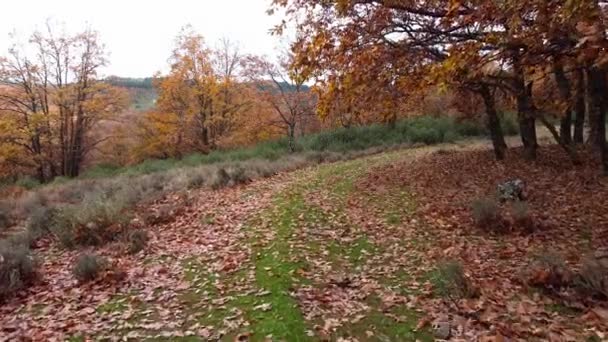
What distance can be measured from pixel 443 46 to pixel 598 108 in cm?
326

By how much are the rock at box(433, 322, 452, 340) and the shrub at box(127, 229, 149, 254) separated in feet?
16.4

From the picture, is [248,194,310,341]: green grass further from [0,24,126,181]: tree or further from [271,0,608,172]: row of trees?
[0,24,126,181]: tree

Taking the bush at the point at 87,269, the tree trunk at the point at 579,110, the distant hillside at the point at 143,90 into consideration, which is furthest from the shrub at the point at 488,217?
the distant hillside at the point at 143,90

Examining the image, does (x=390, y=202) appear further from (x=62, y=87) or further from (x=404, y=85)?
(x=62, y=87)

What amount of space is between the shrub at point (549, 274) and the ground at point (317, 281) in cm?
17

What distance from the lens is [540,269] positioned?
4703 millimetres

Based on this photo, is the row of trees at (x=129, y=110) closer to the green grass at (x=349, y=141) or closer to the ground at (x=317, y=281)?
the green grass at (x=349, y=141)

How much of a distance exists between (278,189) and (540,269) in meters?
7.73

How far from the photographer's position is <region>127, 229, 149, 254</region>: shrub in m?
6.90

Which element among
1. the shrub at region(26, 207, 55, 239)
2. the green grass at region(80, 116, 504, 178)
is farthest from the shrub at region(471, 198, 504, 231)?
the green grass at region(80, 116, 504, 178)

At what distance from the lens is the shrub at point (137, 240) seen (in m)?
6.90

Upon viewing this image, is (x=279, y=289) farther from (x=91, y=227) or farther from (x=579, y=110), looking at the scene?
(x=579, y=110)

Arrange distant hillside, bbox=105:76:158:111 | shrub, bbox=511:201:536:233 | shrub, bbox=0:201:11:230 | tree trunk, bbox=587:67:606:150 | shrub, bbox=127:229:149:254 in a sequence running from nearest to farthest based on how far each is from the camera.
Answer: shrub, bbox=511:201:536:233 → shrub, bbox=127:229:149:254 → tree trunk, bbox=587:67:606:150 → shrub, bbox=0:201:11:230 → distant hillside, bbox=105:76:158:111

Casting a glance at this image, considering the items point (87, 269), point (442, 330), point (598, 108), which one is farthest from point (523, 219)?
point (87, 269)
